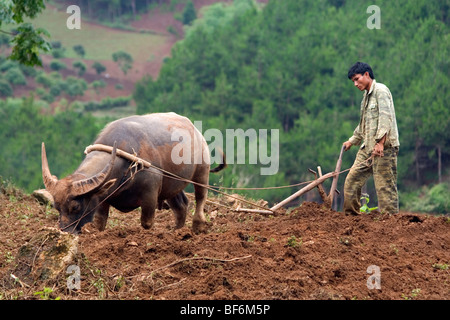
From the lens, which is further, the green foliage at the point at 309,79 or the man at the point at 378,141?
the green foliage at the point at 309,79

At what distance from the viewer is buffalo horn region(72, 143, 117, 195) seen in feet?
24.1

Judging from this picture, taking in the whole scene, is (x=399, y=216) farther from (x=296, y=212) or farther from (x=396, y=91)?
(x=396, y=91)

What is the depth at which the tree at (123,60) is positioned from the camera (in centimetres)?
6625

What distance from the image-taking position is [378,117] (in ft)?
27.8

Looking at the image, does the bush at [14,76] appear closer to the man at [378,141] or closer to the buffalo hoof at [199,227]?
the buffalo hoof at [199,227]

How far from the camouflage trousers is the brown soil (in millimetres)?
269

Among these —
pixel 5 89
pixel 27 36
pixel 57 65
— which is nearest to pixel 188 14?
pixel 57 65

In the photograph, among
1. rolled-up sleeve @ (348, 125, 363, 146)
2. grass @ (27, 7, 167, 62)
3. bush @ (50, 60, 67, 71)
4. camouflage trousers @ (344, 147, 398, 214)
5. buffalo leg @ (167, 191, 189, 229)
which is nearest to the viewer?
camouflage trousers @ (344, 147, 398, 214)

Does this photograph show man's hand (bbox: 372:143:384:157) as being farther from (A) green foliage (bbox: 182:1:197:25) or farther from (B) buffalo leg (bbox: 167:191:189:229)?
(A) green foliage (bbox: 182:1:197:25)

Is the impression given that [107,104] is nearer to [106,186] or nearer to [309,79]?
[309,79]

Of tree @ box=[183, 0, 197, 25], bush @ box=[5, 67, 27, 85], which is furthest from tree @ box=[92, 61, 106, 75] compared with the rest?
tree @ box=[183, 0, 197, 25]

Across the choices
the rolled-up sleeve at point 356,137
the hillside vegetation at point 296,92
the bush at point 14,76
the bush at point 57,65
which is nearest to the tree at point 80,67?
the bush at point 57,65
